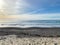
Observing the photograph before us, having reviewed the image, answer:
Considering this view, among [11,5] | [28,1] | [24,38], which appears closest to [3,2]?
[11,5]

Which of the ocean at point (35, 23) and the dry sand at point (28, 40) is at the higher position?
the ocean at point (35, 23)

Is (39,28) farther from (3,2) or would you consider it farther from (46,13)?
(3,2)

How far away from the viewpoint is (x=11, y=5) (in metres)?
1.02

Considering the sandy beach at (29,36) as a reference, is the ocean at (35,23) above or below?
above

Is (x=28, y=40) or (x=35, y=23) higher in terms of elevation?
(x=35, y=23)

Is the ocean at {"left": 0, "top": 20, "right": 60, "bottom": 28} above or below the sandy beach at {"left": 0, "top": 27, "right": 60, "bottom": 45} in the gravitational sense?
above

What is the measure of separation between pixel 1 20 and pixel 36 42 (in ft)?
1.06

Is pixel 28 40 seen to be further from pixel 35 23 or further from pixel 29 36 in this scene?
pixel 35 23

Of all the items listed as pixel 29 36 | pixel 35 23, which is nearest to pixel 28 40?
pixel 29 36

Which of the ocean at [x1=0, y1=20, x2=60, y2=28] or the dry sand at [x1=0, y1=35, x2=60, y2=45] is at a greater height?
the ocean at [x1=0, y1=20, x2=60, y2=28]

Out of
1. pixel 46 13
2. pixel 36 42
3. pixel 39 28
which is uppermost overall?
pixel 46 13

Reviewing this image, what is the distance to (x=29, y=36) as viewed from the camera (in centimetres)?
101

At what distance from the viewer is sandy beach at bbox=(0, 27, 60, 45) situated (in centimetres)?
99

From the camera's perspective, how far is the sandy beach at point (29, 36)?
993mm
